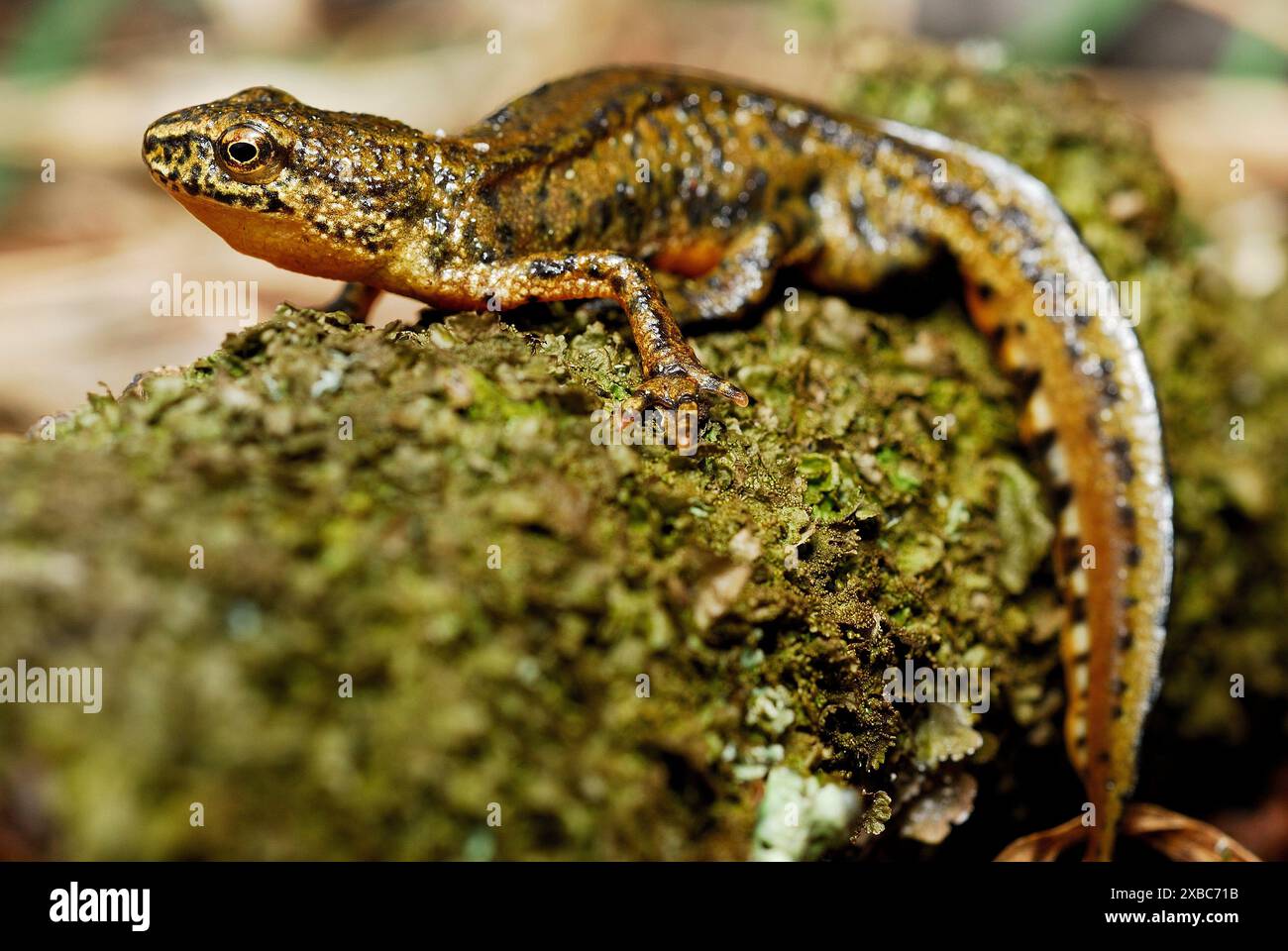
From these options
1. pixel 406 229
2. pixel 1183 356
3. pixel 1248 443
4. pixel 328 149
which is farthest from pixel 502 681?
pixel 1248 443

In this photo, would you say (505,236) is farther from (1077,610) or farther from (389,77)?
(389,77)

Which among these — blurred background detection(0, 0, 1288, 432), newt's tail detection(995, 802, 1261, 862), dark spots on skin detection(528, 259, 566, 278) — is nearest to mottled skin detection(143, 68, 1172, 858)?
dark spots on skin detection(528, 259, 566, 278)

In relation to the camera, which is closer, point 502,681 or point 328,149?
point 502,681

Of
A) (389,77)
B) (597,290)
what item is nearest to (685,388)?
(597,290)

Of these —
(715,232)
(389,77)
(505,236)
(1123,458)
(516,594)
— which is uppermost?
(389,77)

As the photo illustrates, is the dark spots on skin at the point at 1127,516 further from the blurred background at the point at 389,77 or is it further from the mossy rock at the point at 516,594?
the blurred background at the point at 389,77

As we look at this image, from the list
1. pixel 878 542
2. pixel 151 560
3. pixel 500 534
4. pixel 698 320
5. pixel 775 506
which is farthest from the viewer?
pixel 698 320

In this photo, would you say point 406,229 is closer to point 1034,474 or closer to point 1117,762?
point 1034,474
